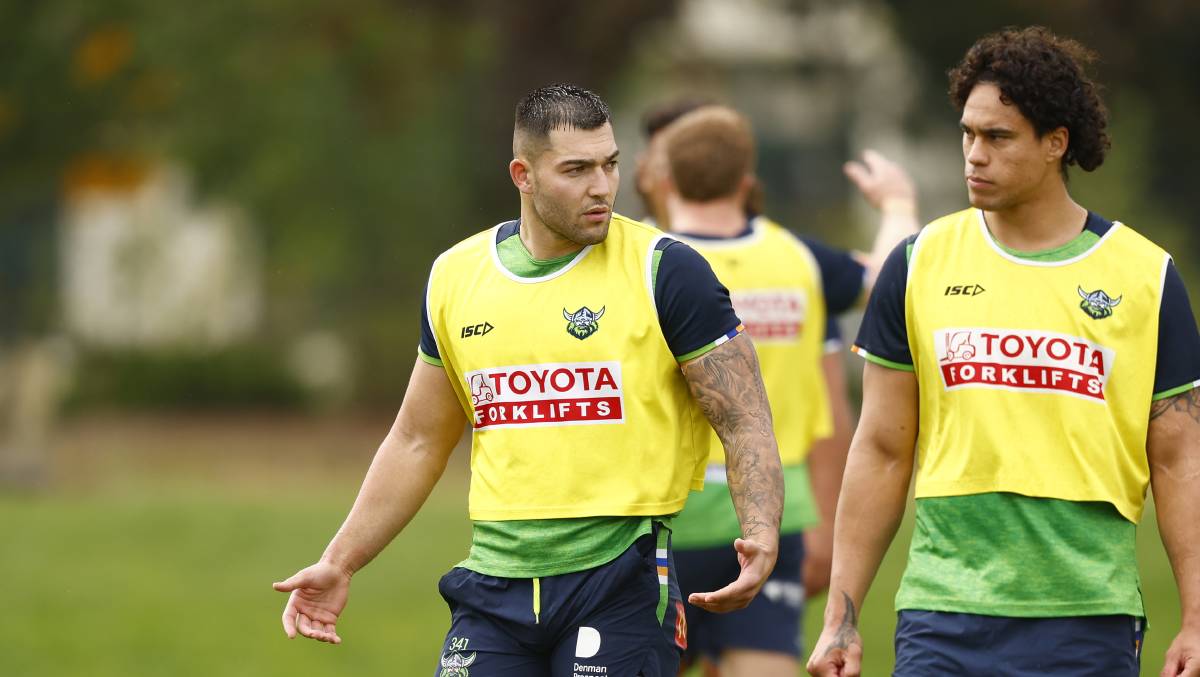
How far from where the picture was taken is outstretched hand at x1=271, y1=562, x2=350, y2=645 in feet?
17.5

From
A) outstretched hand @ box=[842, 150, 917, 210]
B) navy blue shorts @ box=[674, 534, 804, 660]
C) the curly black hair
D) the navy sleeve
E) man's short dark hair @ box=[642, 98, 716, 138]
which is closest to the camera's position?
the curly black hair

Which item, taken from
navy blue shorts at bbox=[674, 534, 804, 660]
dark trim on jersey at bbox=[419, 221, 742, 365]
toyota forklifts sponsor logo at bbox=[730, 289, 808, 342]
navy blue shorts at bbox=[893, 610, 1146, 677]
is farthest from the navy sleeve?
navy blue shorts at bbox=[893, 610, 1146, 677]

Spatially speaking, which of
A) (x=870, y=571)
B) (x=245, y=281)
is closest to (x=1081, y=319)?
(x=870, y=571)

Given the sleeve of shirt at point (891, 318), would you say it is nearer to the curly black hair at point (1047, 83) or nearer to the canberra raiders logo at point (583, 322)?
the curly black hair at point (1047, 83)

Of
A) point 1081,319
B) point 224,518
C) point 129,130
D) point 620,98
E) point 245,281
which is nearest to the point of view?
point 1081,319

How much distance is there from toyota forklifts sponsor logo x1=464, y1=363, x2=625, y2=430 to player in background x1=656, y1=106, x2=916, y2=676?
1.87 metres

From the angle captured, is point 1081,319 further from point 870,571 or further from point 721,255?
point 721,255

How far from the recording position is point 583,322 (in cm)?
506

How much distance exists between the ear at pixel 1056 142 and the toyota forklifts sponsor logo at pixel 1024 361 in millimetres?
503

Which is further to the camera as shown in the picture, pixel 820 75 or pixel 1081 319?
pixel 820 75

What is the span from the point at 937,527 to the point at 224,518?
14928 millimetres

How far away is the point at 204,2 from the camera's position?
26.8 m

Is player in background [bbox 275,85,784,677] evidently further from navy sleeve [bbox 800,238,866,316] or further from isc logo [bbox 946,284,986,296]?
navy sleeve [bbox 800,238,866,316]

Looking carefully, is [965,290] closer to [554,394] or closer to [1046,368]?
[1046,368]
